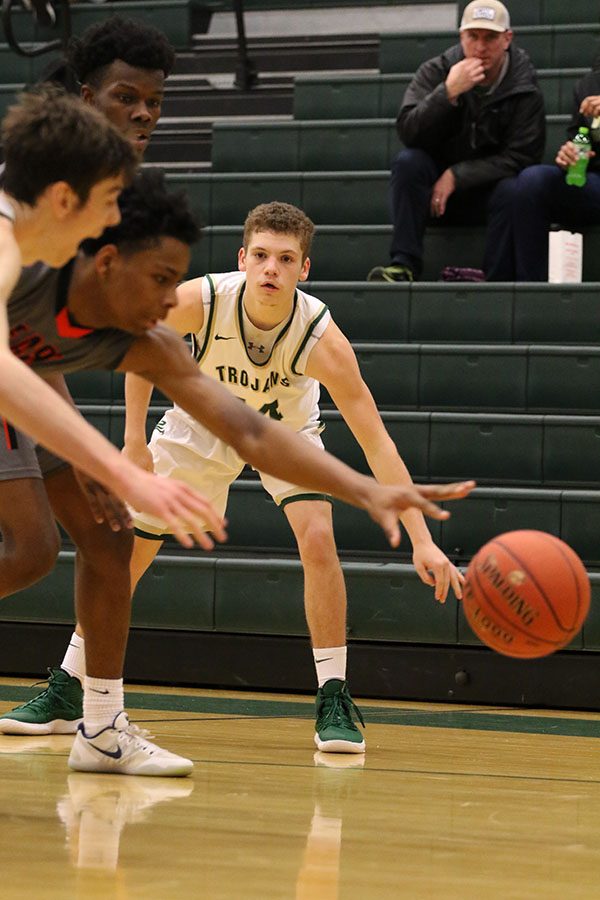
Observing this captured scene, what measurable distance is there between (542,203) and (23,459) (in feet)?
12.7

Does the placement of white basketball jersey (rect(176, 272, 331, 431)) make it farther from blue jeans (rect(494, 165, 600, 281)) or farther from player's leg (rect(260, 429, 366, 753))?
blue jeans (rect(494, 165, 600, 281))

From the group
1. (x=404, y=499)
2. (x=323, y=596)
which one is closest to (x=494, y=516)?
(x=323, y=596)

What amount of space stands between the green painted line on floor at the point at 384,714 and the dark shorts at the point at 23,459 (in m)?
1.48

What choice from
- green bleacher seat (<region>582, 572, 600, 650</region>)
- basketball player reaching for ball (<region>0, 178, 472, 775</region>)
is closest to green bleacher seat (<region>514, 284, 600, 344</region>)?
green bleacher seat (<region>582, 572, 600, 650</region>)

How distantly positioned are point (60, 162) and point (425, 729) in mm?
2633

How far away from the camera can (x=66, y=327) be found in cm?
309

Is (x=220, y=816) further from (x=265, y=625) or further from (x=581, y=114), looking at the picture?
(x=581, y=114)

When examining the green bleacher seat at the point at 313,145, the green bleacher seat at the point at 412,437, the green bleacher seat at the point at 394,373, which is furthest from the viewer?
the green bleacher seat at the point at 313,145

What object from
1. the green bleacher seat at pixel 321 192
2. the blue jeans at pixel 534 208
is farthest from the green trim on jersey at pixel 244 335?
the green bleacher seat at pixel 321 192

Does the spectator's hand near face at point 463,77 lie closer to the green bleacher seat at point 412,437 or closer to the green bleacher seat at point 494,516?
the green bleacher seat at point 412,437

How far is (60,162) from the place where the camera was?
277cm

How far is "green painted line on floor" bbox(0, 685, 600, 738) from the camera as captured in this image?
4895 millimetres

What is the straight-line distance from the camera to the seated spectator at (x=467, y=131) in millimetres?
7012

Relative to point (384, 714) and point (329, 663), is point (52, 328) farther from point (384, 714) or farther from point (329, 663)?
point (384, 714)
